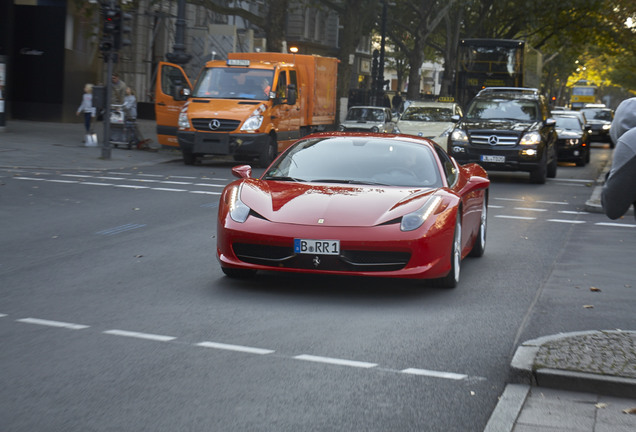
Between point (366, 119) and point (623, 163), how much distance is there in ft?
106

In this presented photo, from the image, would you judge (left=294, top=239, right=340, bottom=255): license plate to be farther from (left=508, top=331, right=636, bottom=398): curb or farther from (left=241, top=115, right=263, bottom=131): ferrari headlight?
(left=241, top=115, right=263, bottom=131): ferrari headlight

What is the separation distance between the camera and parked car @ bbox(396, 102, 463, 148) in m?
26.5

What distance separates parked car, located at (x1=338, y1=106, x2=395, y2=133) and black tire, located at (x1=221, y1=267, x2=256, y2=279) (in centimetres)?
2669

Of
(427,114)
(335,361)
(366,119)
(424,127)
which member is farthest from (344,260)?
(366,119)

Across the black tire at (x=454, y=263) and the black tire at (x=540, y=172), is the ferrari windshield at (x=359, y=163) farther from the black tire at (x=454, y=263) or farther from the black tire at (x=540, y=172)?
the black tire at (x=540, y=172)

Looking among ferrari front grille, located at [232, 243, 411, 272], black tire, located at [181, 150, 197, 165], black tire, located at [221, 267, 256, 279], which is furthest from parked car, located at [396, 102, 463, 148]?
ferrari front grille, located at [232, 243, 411, 272]

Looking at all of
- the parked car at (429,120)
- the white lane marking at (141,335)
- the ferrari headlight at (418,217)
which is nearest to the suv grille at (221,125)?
the parked car at (429,120)

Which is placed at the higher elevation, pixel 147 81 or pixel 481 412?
pixel 147 81

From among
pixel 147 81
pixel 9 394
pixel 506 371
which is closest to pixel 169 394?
pixel 9 394

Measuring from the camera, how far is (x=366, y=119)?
37.2 metres

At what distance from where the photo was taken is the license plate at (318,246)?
25.9 feet

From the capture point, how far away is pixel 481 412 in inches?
195

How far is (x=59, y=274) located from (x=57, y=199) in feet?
22.0

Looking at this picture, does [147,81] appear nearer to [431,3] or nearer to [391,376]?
[431,3]
